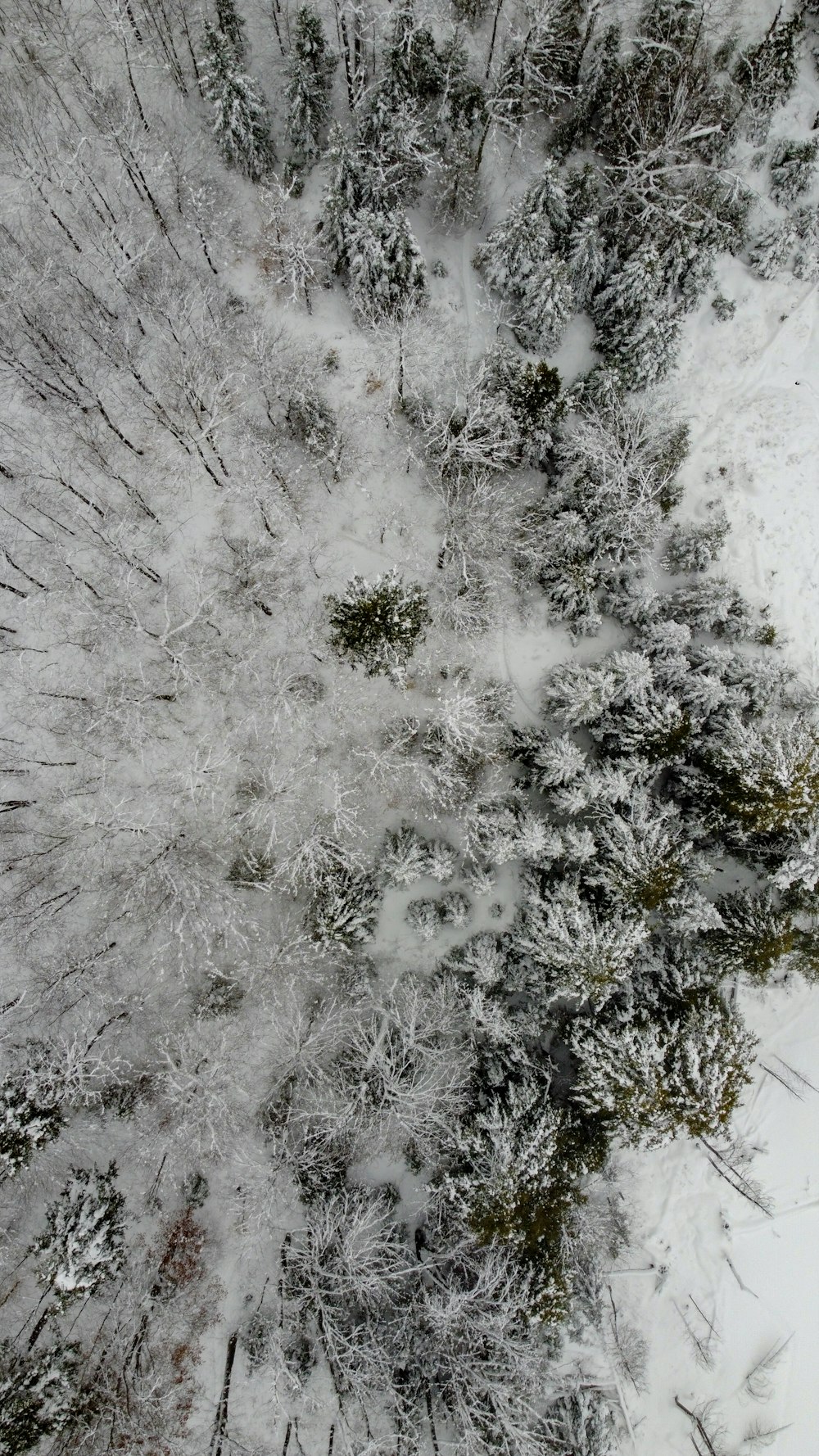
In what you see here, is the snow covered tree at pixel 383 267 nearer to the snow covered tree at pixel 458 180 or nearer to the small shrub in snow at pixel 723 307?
the snow covered tree at pixel 458 180

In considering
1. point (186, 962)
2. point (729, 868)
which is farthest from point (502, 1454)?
point (729, 868)

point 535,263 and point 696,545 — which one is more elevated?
point 535,263

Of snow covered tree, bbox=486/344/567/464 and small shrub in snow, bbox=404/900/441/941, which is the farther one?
small shrub in snow, bbox=404/900/441/941

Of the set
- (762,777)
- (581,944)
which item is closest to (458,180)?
(762,777)

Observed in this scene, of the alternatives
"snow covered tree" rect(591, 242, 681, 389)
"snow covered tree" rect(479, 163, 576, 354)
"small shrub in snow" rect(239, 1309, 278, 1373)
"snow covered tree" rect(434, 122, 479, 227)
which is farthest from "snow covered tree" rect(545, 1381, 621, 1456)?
"snow covered tree" rect(434, 122, 479, 227)

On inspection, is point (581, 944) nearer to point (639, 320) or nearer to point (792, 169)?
point (639, 320)

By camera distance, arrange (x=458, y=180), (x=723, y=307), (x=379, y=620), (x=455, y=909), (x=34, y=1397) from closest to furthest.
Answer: (x=34, y=1397)
(x=379, y=620)
(x=455, y=909)
(x=458, y=180)
(x=723, y=307)

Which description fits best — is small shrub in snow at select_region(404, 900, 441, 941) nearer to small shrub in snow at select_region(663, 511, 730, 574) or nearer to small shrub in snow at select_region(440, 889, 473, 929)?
small shrub in snow at select_region(440, 889, 473, 929)
